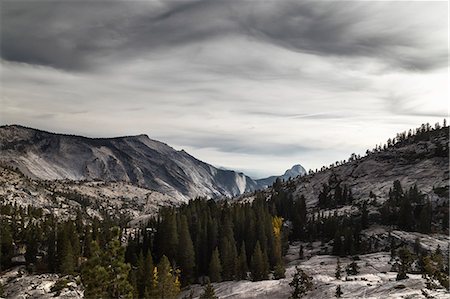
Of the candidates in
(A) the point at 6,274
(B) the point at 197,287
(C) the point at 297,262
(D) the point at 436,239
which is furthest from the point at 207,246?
(D) the point at 436,239

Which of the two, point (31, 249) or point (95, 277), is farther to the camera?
point (31, 249)

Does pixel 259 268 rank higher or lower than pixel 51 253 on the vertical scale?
higher

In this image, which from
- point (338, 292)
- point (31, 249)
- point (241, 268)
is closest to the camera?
point (338, 292)

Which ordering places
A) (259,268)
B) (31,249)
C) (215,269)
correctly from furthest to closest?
(31,249), (215,269), (259,268)

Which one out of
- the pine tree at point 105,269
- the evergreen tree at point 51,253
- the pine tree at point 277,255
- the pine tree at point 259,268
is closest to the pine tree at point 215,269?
the pine tree at point 259,268

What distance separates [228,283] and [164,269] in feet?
120

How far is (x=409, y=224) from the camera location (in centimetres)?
19088

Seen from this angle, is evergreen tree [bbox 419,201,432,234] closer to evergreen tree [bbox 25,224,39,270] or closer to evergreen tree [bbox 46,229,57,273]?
evergreen tree [bbox 46,229,57,273]

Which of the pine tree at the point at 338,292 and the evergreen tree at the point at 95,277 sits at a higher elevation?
the evergreen tree at the point at 95,277

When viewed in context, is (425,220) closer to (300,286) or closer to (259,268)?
(259,268)

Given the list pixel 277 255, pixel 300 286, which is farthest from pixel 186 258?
pixel 300 286

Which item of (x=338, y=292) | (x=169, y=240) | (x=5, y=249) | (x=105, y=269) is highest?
(x=105, y=269)

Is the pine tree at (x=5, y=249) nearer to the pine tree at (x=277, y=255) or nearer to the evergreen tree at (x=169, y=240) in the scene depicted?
the evergreen tree at (x=169, y=240)

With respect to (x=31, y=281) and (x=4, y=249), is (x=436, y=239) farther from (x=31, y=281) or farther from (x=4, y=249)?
(x=4, y=249)
